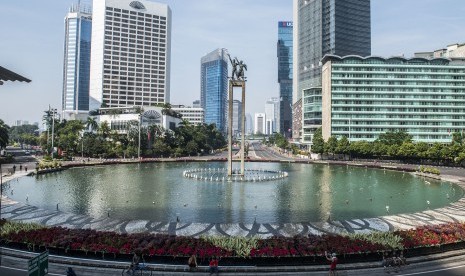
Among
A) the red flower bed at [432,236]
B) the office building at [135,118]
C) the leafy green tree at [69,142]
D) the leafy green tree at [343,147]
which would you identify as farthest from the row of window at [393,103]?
the red flower bed at [432,236]

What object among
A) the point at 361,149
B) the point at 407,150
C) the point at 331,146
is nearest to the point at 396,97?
the point at 361,149

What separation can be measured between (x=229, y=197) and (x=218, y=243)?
101 ft

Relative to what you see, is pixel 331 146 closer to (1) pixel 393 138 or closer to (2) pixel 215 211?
(1) pixel 393 138

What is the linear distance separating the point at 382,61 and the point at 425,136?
41.4 meters

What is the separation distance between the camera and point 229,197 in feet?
198

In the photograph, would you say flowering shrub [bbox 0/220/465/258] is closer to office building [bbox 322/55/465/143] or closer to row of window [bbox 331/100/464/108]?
row of window [bbox 331/100/464/108]

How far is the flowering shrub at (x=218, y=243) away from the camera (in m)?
27.8

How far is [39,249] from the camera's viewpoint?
29578 mm

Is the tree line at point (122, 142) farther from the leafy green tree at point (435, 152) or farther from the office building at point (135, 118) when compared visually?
Result: the leafy green tree at point (435, 152)

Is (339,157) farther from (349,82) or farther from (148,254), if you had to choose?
(148,254)

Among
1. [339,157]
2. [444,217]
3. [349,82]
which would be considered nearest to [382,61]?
[349,82]

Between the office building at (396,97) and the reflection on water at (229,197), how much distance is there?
94.9 m

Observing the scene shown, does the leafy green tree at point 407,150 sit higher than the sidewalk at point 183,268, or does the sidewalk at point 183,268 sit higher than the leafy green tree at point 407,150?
the leafy green tree at point 407,150

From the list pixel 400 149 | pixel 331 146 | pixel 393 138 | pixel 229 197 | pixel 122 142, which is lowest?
pixel 229 197
